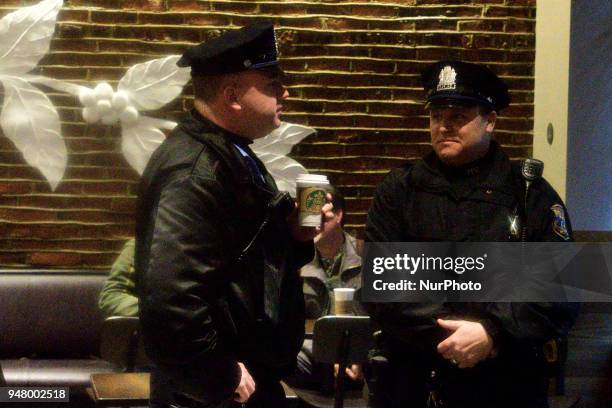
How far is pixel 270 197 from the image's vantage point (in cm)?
206

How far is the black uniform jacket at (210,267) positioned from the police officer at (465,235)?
405mm

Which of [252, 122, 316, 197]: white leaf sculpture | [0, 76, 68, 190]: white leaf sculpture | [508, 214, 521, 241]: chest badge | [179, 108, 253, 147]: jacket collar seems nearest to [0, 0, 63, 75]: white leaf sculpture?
[0, 76, 68, 190]: white leaf sculpture

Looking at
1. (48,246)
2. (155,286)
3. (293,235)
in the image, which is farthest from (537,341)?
(48,246)

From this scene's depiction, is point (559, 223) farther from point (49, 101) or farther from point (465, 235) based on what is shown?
point (49, 101)

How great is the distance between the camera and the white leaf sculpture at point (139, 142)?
4.91 m

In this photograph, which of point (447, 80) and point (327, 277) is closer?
point (447, 80)

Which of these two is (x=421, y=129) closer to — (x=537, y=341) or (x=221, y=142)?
(x=537, y=341)

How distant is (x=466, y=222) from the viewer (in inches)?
95.4

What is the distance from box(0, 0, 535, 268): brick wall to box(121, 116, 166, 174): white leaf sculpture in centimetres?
5

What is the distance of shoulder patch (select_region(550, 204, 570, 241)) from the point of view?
7.91ft

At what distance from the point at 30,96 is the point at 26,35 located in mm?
298

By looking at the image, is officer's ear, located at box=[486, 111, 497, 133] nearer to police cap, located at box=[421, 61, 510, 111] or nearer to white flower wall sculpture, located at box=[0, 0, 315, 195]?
police cap, located at box=[421, 61, 510, 111]

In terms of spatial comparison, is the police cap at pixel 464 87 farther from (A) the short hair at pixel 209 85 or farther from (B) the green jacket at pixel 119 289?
(B) the green jacket at pixel 119 289

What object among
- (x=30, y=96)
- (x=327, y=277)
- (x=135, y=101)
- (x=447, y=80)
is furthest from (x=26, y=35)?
(x=447, y=80)
